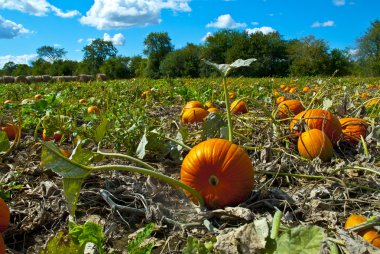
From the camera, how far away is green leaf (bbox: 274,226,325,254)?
3.48 feet

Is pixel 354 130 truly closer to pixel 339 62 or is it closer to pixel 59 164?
pixel 59 164

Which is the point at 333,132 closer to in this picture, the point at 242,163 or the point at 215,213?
the point at 242,163

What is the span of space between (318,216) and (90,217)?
114 centimetres

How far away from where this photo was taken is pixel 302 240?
108 centimetres

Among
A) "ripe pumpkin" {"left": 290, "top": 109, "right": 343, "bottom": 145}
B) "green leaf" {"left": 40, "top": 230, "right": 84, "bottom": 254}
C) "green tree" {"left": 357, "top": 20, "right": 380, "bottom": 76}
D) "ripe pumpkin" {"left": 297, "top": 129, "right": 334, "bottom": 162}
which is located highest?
"green tree" {"left": 357, "top": 20, "right": 380, "bottom": 76}

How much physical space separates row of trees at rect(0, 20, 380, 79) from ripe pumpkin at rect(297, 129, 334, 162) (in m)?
39.6

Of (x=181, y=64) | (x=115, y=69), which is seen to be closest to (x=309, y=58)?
(x=181, y=64)

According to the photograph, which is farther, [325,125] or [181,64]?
[181,64]

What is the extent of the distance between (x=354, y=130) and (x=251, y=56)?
56455 mm

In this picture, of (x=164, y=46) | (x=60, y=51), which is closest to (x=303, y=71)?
(x=164, y=46)

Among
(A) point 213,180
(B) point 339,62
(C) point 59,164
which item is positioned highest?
(B) point 339,62

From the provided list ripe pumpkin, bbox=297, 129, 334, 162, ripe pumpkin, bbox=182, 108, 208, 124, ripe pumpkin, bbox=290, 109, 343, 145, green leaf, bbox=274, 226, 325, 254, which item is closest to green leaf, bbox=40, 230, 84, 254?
green leaf, bbox=274, 226, 325, 254

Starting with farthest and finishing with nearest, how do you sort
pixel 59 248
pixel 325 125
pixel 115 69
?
pixel 115 69 < pixel 325 125 < pixel 59 248

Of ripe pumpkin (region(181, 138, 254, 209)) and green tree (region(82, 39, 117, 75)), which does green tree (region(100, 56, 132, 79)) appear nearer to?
green tree (region(82, 39, 117, 75))
